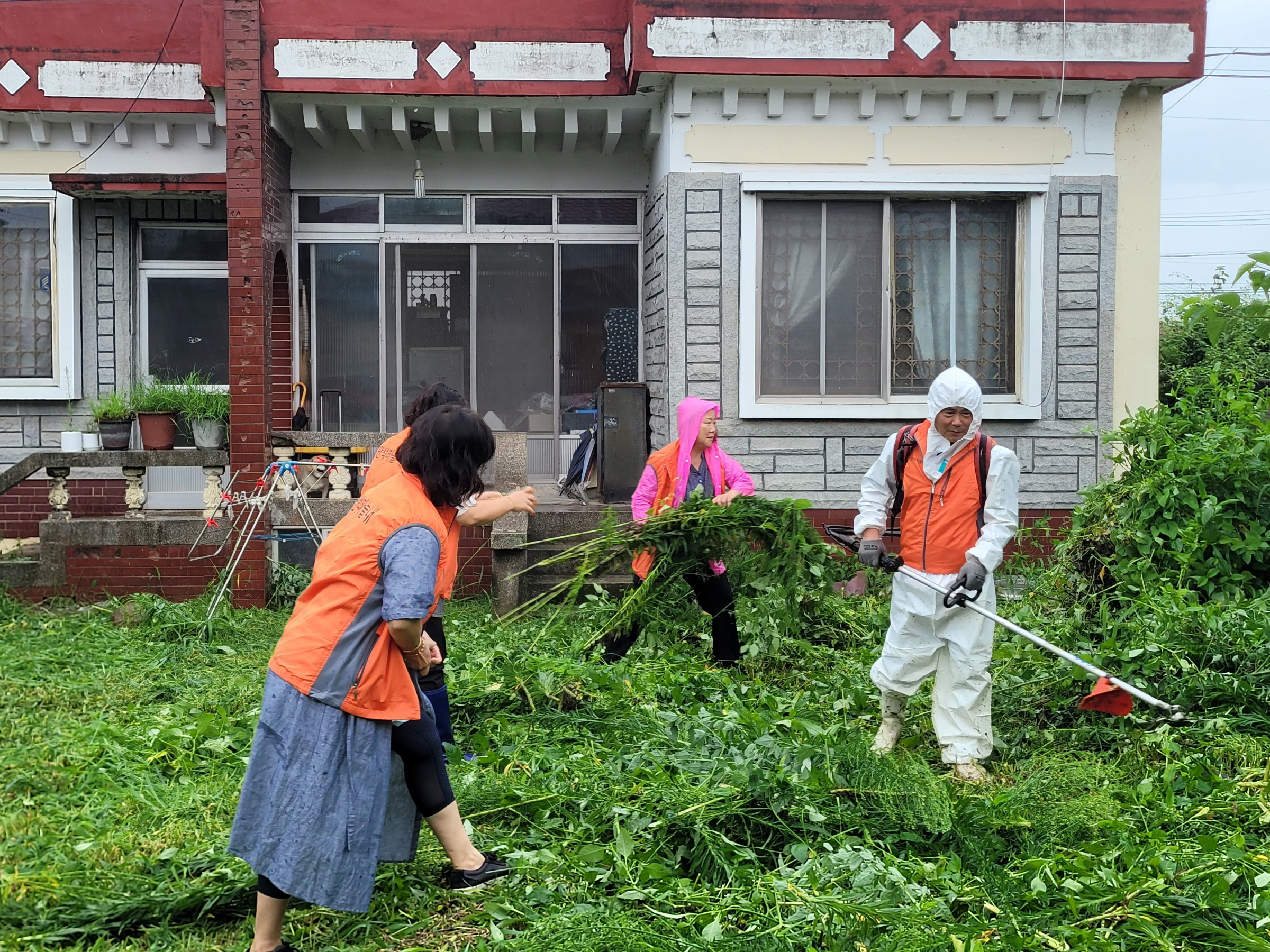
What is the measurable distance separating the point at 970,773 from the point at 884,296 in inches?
227

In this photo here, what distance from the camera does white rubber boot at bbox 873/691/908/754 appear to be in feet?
19.6

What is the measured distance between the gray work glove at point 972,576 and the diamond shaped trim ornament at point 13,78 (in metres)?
9.98

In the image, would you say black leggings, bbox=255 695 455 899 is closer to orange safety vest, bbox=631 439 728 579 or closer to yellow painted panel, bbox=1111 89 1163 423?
orange safety vest, bbox=631 439 728 579

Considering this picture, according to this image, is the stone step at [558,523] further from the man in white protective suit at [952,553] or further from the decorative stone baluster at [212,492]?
the man in white protective suit at [952,553]

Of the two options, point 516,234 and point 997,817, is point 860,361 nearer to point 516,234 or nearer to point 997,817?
point 516,234

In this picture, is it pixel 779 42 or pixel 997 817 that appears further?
pixel 779 42

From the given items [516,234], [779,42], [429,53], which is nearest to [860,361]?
[779,42]

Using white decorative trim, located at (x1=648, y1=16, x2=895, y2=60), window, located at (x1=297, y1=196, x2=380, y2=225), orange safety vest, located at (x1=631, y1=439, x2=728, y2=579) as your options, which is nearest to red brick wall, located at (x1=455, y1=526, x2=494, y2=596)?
window, located at (x1=297, y1=196, x2=380, y2=225)

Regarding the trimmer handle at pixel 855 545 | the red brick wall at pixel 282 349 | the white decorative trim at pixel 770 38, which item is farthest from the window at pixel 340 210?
the trimmer handle at pixel 855 545

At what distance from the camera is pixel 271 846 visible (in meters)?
3.66

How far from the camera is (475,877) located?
13.9ft

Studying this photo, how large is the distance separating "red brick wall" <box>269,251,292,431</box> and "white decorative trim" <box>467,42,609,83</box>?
277 cm

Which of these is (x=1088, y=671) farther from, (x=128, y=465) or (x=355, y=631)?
(x=128, y=465)

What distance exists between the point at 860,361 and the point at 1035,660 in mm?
4321
